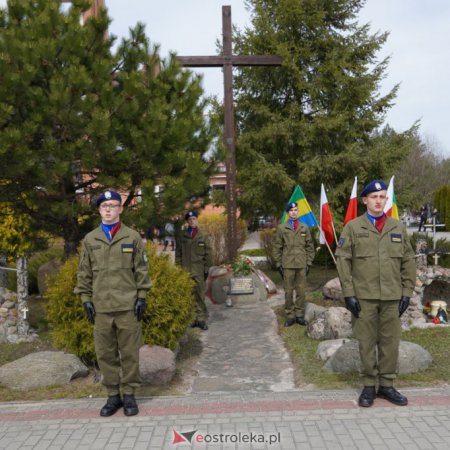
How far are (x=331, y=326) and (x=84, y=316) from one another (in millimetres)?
3051

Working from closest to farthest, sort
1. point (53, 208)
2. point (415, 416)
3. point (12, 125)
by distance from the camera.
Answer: point (415, 416), point (12, 125), point (53, 208)

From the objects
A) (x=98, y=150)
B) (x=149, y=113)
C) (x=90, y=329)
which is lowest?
(x=90, y=329)

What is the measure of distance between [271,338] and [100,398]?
2873 millimetres

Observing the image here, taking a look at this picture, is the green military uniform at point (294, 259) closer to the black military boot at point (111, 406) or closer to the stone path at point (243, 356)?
the stone path at point (243, 356)

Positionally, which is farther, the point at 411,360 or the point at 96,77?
the point at 96,77

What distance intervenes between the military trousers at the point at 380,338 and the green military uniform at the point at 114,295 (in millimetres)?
1890

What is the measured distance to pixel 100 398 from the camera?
4.30m

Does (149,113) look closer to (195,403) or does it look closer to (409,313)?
(195,403)

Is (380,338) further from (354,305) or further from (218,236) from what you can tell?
(218,236)

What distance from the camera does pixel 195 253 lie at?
24.1 feet

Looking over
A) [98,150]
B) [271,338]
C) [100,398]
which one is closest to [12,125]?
[98,150]

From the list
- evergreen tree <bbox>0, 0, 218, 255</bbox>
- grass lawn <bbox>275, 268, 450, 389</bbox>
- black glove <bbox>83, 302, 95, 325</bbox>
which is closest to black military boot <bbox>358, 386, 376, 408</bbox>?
grass lawn <bbox>275, 268, 450, 389</bbox>

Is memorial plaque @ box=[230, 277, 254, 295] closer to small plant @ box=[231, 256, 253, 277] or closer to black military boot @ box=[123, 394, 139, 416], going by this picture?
small plant @ box=[231, 256, 253, 277]

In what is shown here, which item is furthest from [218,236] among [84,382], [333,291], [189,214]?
[84,382]
